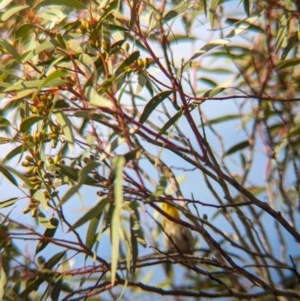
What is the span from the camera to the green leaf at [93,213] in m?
0.98

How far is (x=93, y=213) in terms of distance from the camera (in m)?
0.99

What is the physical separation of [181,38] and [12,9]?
780 mm

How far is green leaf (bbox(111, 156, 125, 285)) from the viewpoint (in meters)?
0.95

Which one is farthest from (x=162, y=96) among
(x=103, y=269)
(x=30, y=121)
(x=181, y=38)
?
(x=181, y=38)

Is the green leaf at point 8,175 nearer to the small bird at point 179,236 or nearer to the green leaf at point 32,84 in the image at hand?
the green leaf at point 32,84

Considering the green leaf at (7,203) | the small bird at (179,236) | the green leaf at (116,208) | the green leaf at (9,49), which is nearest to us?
the green leaf at (116,208)

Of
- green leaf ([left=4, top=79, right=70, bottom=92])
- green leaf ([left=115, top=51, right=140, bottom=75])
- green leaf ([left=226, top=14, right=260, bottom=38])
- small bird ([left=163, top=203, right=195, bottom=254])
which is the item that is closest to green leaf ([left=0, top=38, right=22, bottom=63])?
green leaf ([left=4, top=79, right=70, bottom=92])

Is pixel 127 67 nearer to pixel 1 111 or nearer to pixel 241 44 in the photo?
pixel 1 111

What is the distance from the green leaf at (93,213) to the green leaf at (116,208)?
0.07 ft

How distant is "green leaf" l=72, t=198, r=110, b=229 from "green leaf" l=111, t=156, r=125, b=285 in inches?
0.9

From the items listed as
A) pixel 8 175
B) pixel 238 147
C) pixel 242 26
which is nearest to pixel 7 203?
pixel 8 175

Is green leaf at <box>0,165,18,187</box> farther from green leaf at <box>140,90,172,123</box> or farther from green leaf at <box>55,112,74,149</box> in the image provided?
green leaf at <box>140,90,172,123</box>

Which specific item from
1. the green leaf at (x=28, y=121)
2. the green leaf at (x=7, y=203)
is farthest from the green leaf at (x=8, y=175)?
the green leaf at (x=28, y=121)

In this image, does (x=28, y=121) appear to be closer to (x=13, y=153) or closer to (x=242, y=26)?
(x=13, y=153)
